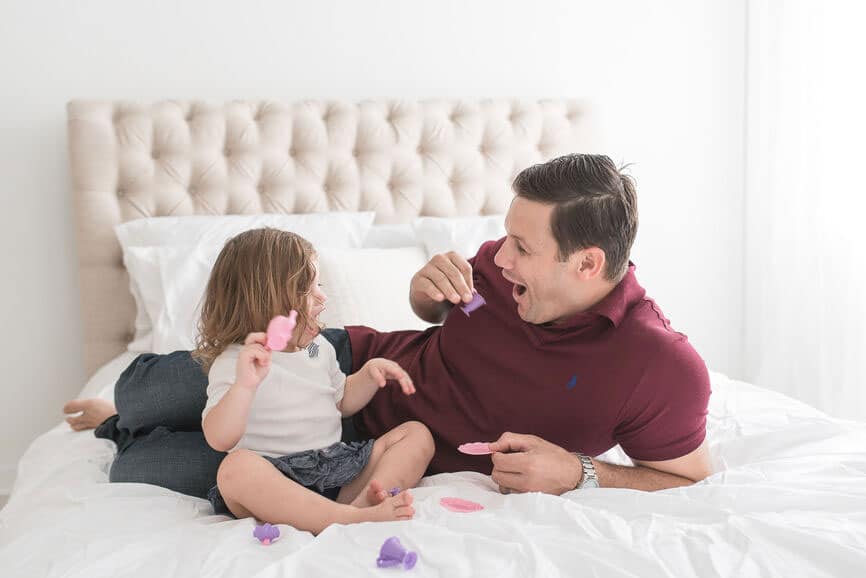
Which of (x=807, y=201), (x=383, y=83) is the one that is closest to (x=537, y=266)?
(x=383, y=83)

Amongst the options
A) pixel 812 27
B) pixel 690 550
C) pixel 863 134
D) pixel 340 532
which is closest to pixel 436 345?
pixel 340 532

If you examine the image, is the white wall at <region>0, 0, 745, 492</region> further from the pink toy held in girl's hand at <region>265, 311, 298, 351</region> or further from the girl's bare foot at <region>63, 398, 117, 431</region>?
the pink toy held in girl's hand at <region>265, 311, 298, 351</region>

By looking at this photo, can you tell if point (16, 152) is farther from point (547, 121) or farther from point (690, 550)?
point (690, 550)

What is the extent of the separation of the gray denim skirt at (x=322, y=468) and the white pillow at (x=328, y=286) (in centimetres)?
79

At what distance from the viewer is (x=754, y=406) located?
212cm

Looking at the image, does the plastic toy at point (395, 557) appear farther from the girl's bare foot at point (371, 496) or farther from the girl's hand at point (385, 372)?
the girl's hand at point (385, 372)

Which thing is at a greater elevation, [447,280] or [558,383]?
[447,280]

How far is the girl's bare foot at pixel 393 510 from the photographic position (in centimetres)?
141

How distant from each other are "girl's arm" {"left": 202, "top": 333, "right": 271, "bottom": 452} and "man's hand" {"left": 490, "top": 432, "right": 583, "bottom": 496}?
434mm

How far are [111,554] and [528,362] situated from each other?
82 centimetres

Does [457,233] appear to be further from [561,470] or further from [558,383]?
[561,470]

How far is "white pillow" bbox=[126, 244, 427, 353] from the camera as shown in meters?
2.42

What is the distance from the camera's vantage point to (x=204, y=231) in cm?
276

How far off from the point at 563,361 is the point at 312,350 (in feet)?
1.61
